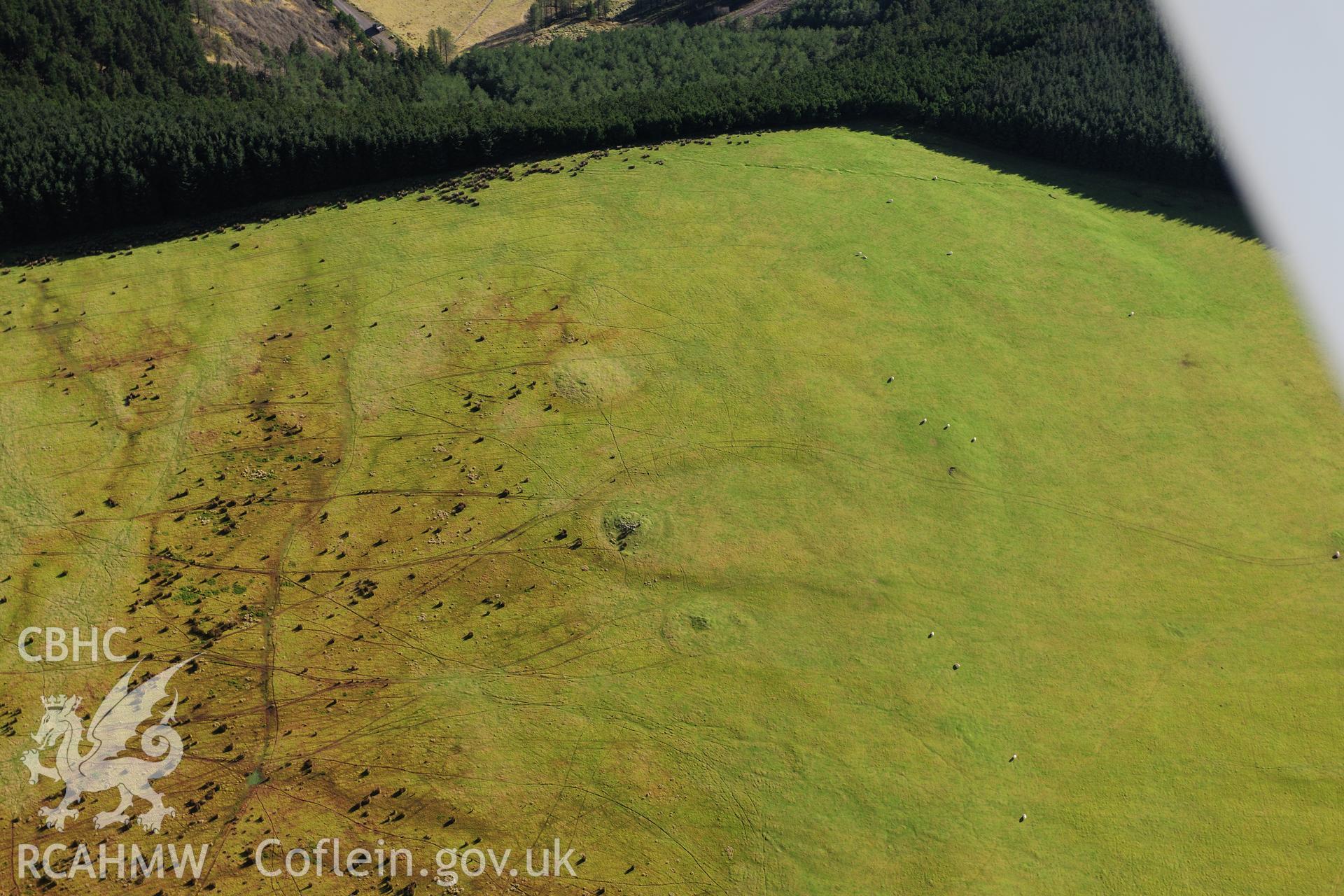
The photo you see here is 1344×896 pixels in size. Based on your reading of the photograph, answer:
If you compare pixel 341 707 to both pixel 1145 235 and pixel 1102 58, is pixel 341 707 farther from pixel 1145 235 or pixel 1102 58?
pixel 1102 58

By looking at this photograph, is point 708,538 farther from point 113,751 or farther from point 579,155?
point 579,155

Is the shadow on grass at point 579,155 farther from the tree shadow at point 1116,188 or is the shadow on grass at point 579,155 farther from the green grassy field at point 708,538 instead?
the green grassy field at point 708,538

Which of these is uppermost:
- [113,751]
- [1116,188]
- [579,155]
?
[579,155]

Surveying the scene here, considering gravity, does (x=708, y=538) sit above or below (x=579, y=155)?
below

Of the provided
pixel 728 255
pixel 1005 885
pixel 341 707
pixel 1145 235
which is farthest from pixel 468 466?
pixel 1145 235

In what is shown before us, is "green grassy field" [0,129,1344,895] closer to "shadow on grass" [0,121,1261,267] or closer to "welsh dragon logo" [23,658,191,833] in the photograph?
"welsh dragon logo" [23,658,191,833]

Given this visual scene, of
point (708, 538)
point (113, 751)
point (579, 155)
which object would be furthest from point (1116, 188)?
point (113, 751)

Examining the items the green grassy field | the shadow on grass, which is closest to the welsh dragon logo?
the green grassy field

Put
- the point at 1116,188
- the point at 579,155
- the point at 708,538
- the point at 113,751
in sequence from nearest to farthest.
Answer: the point at 113,751 < the point at 708,538 < the point at 1116,188 < the point at 579,155
